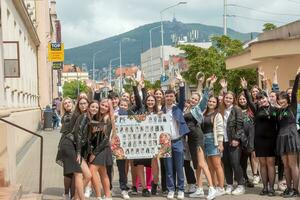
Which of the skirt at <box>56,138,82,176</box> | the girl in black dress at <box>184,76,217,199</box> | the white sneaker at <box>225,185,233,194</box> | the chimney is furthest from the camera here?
the chimney

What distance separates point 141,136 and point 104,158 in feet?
5.06

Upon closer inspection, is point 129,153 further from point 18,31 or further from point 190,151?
point 18,31

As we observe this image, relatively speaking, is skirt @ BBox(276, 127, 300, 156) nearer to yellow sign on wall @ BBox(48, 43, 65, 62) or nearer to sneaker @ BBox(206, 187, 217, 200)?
sneaker @ BBox(206, 187, 217, 200)

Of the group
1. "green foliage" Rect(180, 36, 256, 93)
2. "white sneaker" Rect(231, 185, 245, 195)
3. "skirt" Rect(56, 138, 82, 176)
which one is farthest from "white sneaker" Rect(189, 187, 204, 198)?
"green foliage" Rect(180, 36, 256, 93)

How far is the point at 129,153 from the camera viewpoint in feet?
36.7

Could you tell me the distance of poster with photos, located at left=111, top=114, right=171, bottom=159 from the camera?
1101 centimetres

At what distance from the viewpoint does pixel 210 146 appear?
10867 millimetres

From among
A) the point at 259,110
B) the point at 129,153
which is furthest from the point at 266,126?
the point at 129,153

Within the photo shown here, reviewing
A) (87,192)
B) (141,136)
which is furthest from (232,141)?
(87,192)

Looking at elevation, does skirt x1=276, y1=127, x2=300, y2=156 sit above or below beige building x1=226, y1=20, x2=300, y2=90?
below

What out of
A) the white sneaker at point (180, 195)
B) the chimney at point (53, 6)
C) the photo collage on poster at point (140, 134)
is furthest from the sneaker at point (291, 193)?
the chimney at point (53, 6)

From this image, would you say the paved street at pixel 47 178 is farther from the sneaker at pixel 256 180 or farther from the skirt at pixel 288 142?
the skirt at pixel 288 142

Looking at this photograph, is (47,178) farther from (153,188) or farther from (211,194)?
(211,194)

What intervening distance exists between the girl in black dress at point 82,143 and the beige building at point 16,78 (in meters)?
1.62
